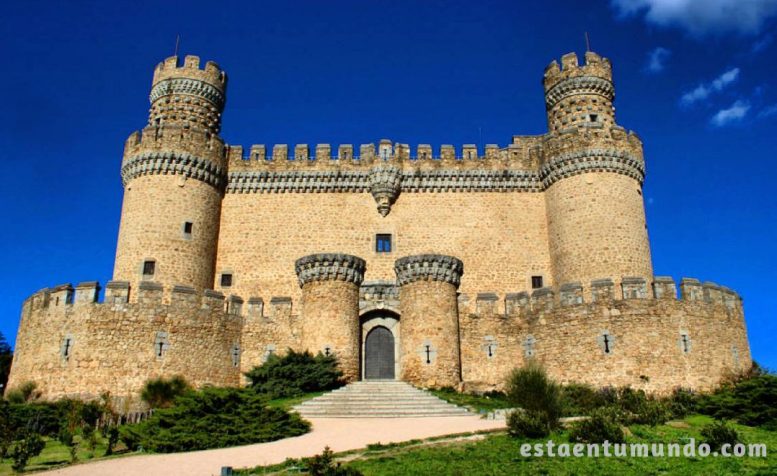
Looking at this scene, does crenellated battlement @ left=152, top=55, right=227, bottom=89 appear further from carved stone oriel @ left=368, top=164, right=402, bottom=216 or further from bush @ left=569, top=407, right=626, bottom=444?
bush @ left=569, top=407, right=626, bottom=444

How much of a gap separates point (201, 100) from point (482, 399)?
17599 mm

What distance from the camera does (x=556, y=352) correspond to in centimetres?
2050

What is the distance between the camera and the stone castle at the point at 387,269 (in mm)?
19750

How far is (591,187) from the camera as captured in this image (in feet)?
83.3

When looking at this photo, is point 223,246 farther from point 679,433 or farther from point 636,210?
point 679,433

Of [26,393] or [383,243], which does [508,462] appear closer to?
[26,393]

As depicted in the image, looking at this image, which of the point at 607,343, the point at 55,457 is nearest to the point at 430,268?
the point at 607,343

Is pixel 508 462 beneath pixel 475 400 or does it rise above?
beneath

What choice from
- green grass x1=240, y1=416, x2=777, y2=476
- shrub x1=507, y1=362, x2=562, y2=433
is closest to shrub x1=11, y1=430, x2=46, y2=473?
green grass x1=240, y1=416, x2=777, y2=476

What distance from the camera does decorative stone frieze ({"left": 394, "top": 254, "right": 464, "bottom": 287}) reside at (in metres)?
21.7

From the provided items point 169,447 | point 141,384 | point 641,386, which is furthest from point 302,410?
point 641,386

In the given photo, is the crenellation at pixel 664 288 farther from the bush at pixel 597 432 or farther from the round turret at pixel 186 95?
the round turret at pixel 186 95

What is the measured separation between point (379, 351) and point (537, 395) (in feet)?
35.3

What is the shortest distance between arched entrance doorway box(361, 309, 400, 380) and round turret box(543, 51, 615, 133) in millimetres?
11503
